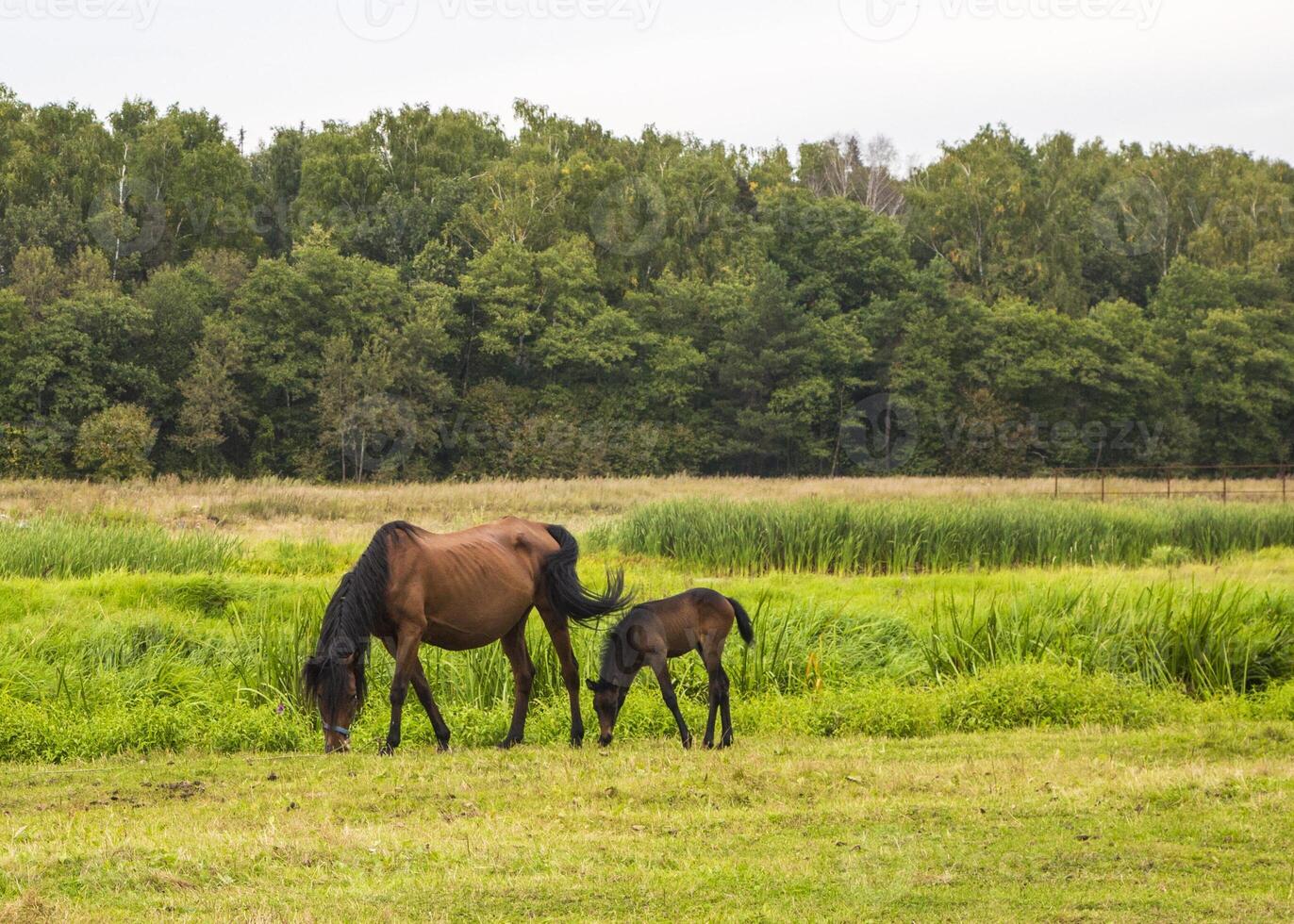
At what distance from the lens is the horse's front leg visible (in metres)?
9.96

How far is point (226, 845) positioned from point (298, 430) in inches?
2110

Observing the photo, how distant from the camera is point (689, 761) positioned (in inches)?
368

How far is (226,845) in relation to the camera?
691 centimetres

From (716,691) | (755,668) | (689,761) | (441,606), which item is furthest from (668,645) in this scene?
(755,668)

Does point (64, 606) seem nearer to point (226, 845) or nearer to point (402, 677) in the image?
point (402, 677)

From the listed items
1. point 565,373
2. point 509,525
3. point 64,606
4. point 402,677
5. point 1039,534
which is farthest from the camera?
point 565,373

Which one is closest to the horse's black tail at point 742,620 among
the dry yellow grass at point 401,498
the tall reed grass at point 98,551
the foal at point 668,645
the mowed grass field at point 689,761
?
the foal at point 668,645

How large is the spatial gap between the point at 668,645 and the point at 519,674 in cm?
160

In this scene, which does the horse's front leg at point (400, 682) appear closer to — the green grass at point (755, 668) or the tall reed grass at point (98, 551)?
the green grass at point (755, 668)

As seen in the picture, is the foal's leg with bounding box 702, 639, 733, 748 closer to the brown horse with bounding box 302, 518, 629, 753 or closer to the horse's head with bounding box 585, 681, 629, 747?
the horse's head with bounding box 585, 681, 629, 747

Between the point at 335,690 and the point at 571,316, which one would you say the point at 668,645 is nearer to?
the point at 335,690

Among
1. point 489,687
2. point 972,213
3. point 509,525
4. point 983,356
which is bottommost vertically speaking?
point 489,687

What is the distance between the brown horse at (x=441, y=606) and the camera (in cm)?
979

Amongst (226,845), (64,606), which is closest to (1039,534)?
(64,606)
